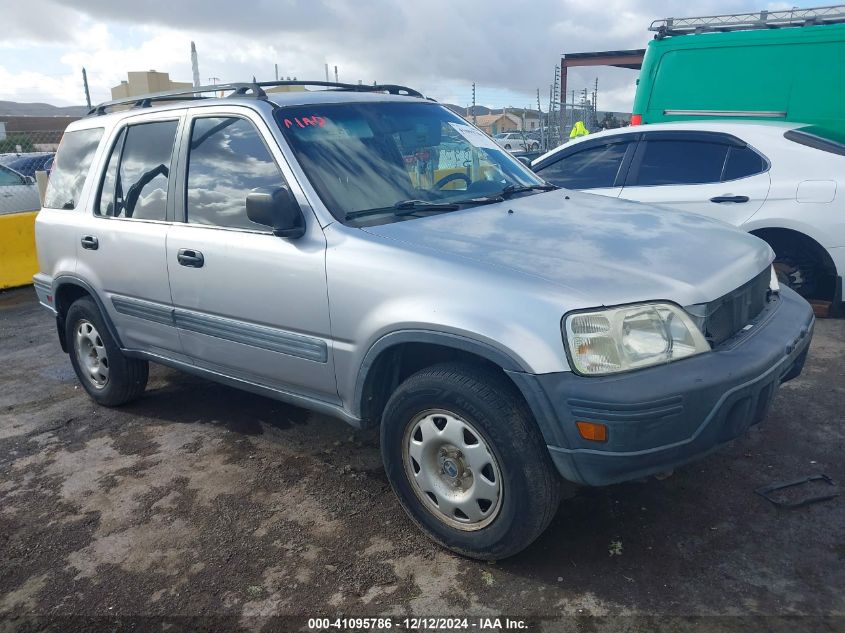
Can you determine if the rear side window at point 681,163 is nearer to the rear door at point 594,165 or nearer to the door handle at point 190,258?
the rear door at point 594,165

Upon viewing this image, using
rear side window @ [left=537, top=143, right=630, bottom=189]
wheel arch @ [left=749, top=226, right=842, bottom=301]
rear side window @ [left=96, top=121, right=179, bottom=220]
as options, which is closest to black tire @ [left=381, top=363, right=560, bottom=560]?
rear side window @ [left=96, top=121, right=179, bottom=220]

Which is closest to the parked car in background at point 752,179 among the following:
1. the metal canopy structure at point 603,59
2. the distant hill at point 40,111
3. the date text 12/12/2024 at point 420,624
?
the date text 12/12/2024 at point 420,624

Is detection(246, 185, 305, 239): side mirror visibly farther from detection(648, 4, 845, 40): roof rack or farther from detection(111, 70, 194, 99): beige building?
detection(111, 70, 194, 99): beige building

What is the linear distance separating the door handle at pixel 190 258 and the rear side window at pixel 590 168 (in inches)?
137

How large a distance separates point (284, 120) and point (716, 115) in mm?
5662

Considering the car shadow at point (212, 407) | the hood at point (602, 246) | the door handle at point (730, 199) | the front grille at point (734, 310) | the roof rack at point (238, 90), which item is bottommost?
the car shadow at point (212, 407)

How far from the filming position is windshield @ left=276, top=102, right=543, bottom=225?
3287 millimetres

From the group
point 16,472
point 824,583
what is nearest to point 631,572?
point 824,583

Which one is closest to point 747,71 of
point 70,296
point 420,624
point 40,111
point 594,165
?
point 594,165

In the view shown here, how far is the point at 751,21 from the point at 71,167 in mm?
6709

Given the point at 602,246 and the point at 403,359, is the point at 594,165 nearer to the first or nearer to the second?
the point at 602,246

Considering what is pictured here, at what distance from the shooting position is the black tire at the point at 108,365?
179 inches

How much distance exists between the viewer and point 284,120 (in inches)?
136

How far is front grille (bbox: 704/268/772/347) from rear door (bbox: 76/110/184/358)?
2.77m
